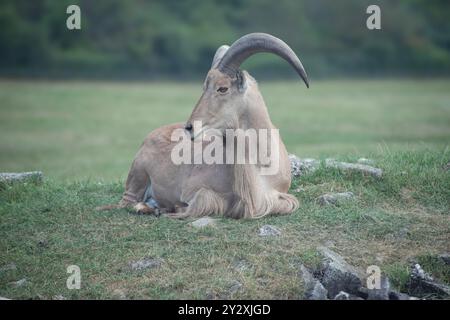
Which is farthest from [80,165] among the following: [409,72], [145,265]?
[409,72]

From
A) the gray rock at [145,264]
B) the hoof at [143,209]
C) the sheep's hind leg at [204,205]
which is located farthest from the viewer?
the hoof at [143,209]

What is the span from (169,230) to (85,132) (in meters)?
29.5

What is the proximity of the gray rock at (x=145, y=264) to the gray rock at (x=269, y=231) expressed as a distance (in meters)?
1.38

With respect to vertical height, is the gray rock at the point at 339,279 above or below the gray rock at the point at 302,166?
below

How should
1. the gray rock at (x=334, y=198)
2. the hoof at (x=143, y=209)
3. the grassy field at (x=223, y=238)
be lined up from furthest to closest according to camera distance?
the hoof at (x=143, y=209) < the gray rock at (x=334, y=198) < the grassy field at (x=223, y=238)

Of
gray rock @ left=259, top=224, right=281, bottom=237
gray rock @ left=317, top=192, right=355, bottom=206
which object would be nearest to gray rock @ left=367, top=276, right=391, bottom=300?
gray rock @ left=259, top=224, right=281, bottom=237

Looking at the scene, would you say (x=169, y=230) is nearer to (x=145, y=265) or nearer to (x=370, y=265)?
(x=145, y=265)

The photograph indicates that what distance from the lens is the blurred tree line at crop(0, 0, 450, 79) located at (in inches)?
2350

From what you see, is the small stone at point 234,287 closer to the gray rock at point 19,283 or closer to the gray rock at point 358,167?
the gray rock at point 19,283

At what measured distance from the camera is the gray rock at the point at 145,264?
8.22 m

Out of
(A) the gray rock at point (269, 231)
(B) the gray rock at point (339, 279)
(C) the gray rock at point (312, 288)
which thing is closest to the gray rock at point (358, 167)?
(A) the gray rock at point (269, 231)

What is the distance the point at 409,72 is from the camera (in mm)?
61719

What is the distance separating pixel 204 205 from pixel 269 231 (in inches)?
50.1

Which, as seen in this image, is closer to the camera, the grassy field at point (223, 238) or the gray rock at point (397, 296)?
the gray rock at point (397, 296)
